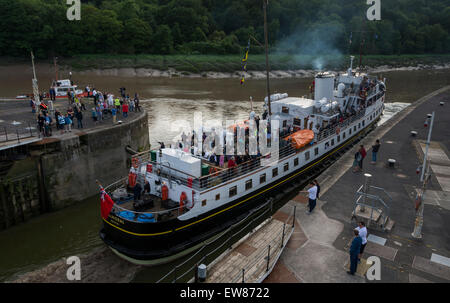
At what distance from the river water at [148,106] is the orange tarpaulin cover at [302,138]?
11.6 metres

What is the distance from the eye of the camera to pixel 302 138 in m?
22.9

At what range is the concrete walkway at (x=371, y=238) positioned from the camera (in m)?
12.6

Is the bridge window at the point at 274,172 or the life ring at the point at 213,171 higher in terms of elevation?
the life ring at the point at 213,171

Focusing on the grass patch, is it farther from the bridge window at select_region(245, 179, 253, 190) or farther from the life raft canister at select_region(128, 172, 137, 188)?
the life raft canister at select_region(128, 172, 137, 188)

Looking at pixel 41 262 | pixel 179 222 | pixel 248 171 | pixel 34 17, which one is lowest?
pixel 41 262

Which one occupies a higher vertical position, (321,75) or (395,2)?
(395,2)

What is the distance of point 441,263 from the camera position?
43.3 ft

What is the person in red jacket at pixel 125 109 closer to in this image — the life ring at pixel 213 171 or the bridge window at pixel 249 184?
the life ring at pixel 213 171

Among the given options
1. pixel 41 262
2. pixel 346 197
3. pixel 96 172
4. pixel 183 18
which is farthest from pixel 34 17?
pixel 346 197

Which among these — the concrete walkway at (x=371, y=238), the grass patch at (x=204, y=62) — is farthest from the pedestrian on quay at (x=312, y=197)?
the grass patch at (x=204, y=62)

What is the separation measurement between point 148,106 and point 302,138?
31449mm

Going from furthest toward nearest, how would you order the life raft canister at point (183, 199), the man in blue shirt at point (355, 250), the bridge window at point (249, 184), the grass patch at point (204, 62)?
the grass patch at point (204, 62)
the bridge window at point (249, 184)
the life raft canister at point (183, 199)
the man in blue shirt at point (355, 250)
